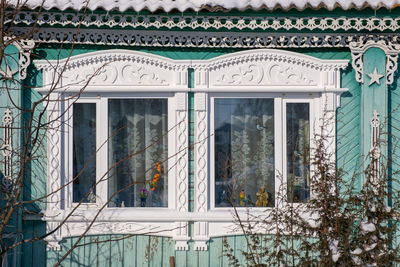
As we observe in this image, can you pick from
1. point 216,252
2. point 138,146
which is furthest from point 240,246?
point 138,146

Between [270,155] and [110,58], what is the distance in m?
2.34

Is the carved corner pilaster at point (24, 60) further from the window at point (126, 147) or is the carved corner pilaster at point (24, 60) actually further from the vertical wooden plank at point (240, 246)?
the vertical wooden plank at point (240, 246)

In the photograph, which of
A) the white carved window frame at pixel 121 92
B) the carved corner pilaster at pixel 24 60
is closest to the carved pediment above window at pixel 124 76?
the white carved window frame at pixel 121 92

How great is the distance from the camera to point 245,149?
776 centimetres

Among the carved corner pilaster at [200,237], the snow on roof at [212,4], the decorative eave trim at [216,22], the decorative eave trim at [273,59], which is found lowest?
the carved corner pilaster at [200,237]

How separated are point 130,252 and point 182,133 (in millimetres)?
1587

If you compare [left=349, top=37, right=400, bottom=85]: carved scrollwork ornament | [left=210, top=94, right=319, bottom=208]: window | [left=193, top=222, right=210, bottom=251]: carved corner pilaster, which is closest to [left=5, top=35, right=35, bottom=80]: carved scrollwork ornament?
[left=210, top=94, right=319, bottom=208]: window

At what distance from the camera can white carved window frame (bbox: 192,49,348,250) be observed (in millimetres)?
7520

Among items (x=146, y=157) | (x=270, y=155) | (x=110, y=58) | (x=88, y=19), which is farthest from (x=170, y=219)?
(x=88, y=19)

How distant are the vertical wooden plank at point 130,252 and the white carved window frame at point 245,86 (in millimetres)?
739

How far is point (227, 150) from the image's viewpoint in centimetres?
775

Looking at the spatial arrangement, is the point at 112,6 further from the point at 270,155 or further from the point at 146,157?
the point at 270,155

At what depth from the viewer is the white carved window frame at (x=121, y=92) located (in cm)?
749

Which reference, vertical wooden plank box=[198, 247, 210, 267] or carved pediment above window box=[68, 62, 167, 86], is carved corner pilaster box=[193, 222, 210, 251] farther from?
carved pediment above window box=[68, 62, 167, 86]
